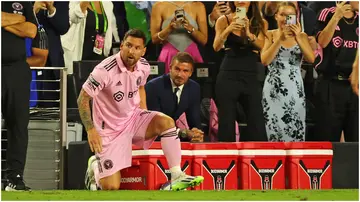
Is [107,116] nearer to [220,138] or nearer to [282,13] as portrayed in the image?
[220,138]

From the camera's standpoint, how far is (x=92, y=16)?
410 inches

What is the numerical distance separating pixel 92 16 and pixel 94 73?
208cm

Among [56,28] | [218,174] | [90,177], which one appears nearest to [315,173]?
[218,174]

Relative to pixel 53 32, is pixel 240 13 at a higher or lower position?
higher

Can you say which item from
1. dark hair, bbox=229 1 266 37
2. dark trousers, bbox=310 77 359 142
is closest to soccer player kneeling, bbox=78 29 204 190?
dark hair, bbox=229 1 266 37

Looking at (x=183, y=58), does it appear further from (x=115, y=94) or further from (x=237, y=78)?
(x=115, y=94)

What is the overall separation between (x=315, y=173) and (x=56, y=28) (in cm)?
324

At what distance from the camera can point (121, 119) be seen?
878 centimetres

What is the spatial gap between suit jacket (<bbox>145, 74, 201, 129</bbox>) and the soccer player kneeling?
28.5 inches

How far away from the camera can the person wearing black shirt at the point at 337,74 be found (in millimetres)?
10219

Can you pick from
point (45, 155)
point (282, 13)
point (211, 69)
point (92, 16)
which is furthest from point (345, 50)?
point (45, 155)

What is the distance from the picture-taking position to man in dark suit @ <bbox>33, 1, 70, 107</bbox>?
33.9ft

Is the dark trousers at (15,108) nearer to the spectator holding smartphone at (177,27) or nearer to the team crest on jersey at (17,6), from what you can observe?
the team crest on jersey at (17,6)

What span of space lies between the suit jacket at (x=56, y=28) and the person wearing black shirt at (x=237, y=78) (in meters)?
1.73
